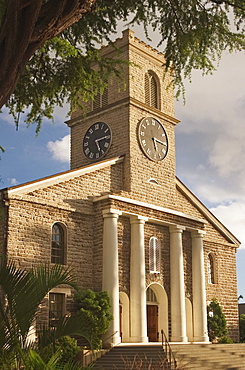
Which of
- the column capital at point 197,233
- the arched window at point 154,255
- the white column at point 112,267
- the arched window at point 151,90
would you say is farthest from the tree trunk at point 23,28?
the column capital at point 197,233

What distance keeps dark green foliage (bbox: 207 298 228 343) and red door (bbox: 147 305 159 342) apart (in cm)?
347

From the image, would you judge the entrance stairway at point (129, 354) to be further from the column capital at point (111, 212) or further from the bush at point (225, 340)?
the bush at point (225, 340)

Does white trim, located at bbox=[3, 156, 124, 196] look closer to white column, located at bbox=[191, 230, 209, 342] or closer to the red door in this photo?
white column, located at bbox=[191, 230, 209, 342]

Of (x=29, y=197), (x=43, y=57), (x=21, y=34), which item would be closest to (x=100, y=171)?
(x=29, y=197)

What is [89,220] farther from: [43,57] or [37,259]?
[43,57]

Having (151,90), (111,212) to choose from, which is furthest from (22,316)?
(151,90)

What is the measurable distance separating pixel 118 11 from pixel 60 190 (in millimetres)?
12677

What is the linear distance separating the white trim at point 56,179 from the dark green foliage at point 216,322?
966 cm

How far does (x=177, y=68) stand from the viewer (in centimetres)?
1256

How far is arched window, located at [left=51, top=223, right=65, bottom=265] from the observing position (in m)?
23.5

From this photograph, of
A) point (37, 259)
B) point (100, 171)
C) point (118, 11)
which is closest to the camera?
point (118, 11)

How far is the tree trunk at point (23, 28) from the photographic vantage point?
8398 millimetres

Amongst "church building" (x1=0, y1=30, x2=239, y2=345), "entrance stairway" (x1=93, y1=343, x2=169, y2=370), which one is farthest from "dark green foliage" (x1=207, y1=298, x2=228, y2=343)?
"entrance stairway" (x1=93, y1=343, x2=169, y2=370)

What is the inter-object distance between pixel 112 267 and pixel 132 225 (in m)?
2.77
